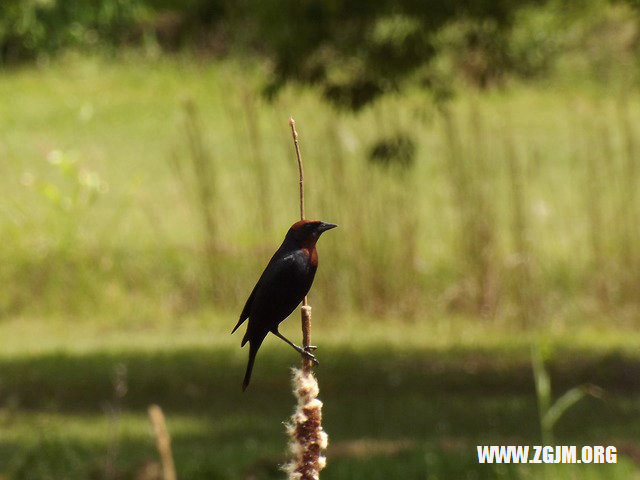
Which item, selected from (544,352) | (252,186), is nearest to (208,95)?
(252,186)

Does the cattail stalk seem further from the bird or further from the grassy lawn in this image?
the grassy lawn

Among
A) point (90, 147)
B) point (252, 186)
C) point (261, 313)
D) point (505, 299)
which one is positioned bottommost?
point (261, 313)

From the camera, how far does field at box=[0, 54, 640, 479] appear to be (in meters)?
8.77

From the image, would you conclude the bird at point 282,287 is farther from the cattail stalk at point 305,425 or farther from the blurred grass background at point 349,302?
the blurred grass background at point 349,302

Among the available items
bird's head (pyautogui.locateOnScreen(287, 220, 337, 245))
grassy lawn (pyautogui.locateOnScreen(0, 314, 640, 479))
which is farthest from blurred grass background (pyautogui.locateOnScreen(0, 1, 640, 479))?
bird's head (pyautogui.locateOnScreen(287, 220, 337, 245))

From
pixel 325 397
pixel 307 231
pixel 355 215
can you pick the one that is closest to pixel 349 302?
pixel 325 397

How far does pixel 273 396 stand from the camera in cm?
1150

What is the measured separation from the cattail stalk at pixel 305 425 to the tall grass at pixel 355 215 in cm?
413

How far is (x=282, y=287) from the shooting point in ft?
3.23

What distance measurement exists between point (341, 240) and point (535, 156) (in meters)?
1.87

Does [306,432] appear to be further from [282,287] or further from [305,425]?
[282,287]

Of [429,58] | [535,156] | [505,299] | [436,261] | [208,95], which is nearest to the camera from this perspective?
[429,58]

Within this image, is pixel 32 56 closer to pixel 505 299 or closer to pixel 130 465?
pixel 505 299

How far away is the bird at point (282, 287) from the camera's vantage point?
3.21 feet
